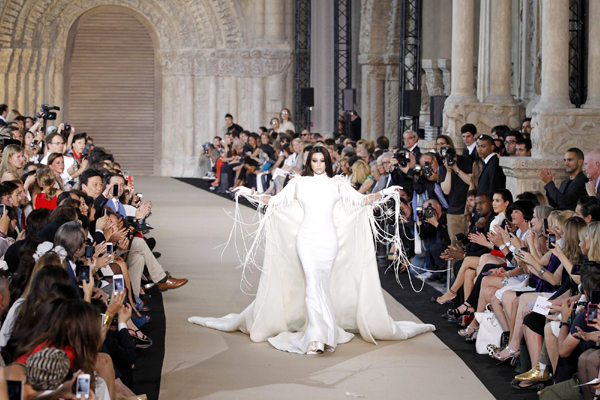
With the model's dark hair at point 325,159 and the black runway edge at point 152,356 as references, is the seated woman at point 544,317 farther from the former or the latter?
the black runway edge at point 152,356

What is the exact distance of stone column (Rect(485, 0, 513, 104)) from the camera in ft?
40.5

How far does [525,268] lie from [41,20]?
1808 cm

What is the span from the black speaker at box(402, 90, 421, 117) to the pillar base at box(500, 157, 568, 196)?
4289 millimetres

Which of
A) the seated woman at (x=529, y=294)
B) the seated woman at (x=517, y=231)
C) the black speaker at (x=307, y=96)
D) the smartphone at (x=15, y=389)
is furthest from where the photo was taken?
the black speaker at (x=307, y=96)

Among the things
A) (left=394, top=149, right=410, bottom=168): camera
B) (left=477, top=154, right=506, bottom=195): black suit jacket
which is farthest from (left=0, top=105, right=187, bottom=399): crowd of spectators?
(left=477, top=154, right=506, bottom=195): black suit jacket

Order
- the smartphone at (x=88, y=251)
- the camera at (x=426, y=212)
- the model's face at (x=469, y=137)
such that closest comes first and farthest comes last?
1. the smartphone at (x=88, y=251)
2. the camera at (x=426, y=212)
3. the model's face at (x=469, y=137)

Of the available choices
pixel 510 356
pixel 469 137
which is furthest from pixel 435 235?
pixel 510 356

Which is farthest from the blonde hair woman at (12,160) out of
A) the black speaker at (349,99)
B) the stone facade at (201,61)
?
the stone facade at (201,61)

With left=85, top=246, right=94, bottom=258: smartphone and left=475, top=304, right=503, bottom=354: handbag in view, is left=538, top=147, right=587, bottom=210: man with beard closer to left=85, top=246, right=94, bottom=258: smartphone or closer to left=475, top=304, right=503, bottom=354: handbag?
left=475, top=304, right=503, bottom=354: handbag

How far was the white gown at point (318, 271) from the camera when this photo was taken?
270 inches

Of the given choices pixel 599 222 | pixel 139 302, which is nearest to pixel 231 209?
pixel 139 302

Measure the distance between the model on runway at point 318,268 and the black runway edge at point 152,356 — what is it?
498 mm

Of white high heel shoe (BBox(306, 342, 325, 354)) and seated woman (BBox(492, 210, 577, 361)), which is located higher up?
seated woman (BBox(492, 210, 577, 361))

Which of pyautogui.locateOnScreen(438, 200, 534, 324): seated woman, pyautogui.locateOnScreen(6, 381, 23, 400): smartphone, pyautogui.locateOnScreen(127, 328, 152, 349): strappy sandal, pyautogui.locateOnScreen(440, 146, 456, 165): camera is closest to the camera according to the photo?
pyautogui.locateOnScreen(6, 381, 23, 400): smartphone
